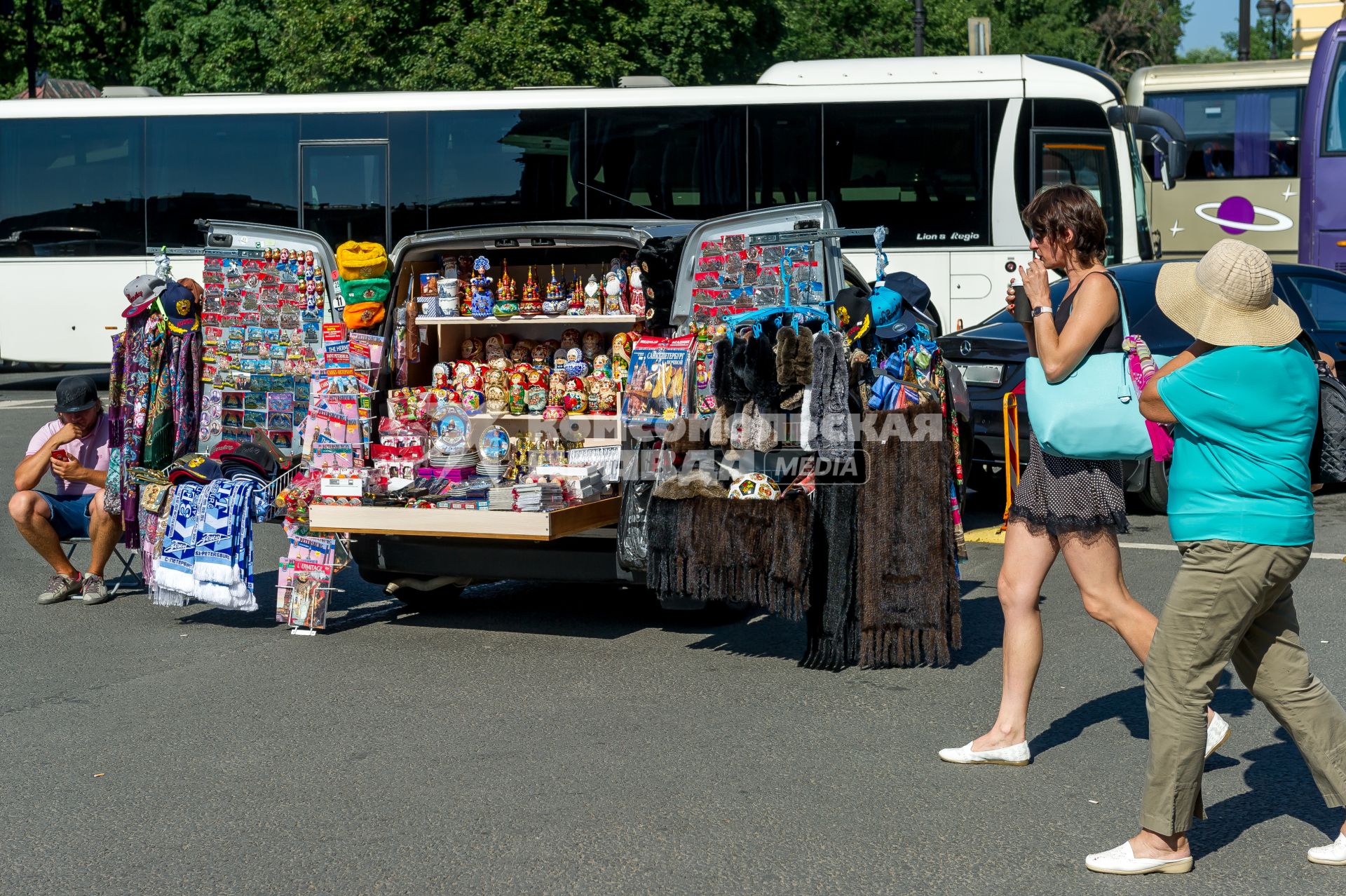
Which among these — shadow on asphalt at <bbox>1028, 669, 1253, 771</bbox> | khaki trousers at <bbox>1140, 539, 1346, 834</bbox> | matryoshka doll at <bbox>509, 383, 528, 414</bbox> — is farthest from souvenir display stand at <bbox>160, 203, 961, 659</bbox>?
khaki trousers at <bbox>1140, 539, 1346, 834</bbox>

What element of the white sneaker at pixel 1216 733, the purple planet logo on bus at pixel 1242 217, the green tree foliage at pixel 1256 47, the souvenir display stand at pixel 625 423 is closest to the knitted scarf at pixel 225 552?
the souvenir display stand at pixel 625 423

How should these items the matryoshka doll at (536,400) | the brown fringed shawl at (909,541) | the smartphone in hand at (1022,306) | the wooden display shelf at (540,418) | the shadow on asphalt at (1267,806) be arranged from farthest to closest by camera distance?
the matryoshka doll at (536,400)
the wooden display shelf at (540,418)
the brown fringed shawl at (909,541)
the smartphone in hand at (1022,306)
the shadow on asphalt at (1267,806)

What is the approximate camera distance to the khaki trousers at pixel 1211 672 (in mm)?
4008

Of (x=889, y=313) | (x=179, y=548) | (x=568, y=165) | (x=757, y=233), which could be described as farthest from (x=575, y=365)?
(x=568, y=165)

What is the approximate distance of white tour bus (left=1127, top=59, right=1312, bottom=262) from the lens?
20.8 metres

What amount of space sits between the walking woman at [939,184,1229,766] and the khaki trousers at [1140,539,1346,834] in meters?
0.53

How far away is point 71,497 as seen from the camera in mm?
8125

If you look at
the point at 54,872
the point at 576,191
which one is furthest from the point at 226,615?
the point at 576,191

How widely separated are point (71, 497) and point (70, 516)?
0.14 metres

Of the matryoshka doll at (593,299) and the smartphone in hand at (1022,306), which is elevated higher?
the matryoshka doll at (593,299)

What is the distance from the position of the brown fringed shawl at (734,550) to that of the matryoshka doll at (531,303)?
1.91m

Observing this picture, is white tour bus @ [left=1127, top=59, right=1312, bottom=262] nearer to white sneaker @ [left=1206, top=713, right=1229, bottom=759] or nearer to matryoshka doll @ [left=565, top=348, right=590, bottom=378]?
matryoshka doll @ [left=565, top=348, right=590, bottom=378]

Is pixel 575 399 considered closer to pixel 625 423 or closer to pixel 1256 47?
pixel 625 423

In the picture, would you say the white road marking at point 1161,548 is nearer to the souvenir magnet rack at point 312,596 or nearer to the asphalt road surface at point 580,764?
the asphalt road surface at point 580,764
